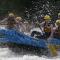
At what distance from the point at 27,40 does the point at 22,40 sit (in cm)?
15

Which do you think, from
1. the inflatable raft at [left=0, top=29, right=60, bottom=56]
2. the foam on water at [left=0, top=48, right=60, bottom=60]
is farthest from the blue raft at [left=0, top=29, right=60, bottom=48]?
the foam on water at [left=0, top=48, right=60, bottom=60]

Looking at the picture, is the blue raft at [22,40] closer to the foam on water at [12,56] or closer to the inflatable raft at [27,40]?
the inflatable raft at [27,40]

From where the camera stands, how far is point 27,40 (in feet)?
27.3

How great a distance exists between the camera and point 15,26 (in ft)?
29.3

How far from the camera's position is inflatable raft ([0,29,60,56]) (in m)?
8.22

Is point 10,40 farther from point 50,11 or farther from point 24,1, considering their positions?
point 24,1

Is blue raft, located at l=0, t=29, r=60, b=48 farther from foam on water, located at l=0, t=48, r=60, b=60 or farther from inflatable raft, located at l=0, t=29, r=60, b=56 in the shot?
foam on water, located at l=0, t=48, r=60, b=60

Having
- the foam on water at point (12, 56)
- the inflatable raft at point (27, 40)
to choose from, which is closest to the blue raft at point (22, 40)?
the inflatable raft at point (27, 40)

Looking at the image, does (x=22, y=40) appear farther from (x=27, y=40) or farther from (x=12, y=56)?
(x=12, y=56)

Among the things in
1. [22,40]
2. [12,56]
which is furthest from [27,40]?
[12,56]

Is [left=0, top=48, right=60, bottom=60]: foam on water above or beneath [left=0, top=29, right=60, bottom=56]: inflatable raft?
beneath

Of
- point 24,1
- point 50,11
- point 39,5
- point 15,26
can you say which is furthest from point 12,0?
point 15,26

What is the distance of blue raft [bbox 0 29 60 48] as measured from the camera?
8.25 metres

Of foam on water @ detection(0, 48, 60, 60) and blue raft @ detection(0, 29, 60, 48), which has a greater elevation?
blue raft @ detection(0, 29, 60, 48)
